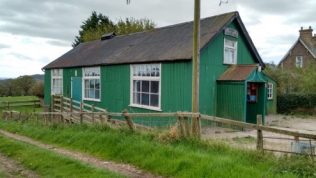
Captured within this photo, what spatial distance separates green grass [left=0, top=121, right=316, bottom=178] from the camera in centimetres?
737

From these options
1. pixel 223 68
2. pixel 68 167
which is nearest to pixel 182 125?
pixel 68 167

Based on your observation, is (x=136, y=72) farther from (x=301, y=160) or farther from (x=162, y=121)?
(x=301, y=160)

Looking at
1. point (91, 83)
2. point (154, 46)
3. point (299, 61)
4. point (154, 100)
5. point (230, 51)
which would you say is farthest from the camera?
point (299, 61)

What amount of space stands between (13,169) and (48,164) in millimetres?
918

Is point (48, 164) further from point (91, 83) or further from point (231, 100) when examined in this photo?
point (91, 83)

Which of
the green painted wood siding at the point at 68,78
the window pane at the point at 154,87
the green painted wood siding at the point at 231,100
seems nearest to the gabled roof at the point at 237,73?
the green painted wood siding at the point at 231,100

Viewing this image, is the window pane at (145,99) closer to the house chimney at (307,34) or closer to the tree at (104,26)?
the tree at (104,26)

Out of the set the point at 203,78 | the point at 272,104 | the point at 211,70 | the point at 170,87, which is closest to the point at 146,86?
the point at 170,87

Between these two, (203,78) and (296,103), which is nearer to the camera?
(203,78)

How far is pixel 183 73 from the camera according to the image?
1689cm

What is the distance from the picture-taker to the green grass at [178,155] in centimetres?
737

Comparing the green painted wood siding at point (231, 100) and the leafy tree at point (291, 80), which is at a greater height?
the leafy tree at point (291, 80)

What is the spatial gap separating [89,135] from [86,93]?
13.7m

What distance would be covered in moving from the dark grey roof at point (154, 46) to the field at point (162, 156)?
21.9 ft
